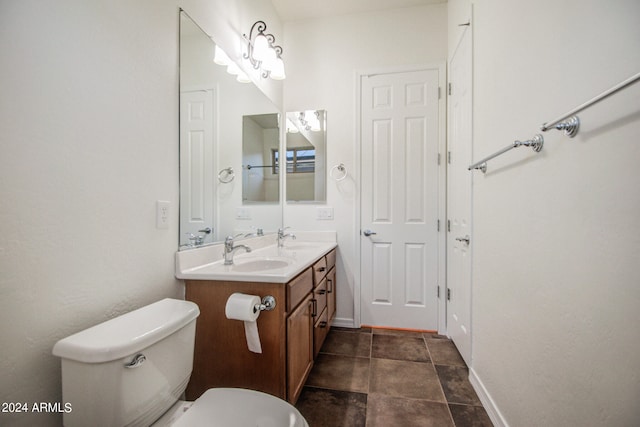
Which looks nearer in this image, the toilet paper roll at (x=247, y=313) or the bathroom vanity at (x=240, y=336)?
the toilet paper roll at (x=247, y=313)

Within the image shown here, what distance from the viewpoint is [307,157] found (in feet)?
8.28

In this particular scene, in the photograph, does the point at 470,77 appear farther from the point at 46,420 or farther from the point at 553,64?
the point at 46,420

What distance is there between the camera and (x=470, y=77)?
169 cm

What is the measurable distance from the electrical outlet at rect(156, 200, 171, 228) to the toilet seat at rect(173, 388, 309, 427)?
0.68 m

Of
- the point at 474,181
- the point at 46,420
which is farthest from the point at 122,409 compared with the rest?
the point at 474,181

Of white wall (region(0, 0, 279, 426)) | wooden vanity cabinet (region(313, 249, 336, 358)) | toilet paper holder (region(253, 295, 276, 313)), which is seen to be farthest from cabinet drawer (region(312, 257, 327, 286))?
white wall (region(0, 0, 279, 426))

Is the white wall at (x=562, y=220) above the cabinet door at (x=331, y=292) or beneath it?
above

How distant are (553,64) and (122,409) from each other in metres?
1.64

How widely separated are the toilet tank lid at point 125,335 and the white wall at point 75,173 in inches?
4.7

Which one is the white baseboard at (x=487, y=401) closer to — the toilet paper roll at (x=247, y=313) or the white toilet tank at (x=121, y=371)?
the toilet paper roll at (x=247, y=313)

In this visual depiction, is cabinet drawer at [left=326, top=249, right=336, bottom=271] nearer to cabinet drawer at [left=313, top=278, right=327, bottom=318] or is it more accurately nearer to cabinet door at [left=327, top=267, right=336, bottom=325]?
cabinet door at [left=327, top=267, right=336, bottom=325]

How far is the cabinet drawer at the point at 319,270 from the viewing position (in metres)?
1.70

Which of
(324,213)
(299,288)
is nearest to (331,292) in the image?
(324,213)

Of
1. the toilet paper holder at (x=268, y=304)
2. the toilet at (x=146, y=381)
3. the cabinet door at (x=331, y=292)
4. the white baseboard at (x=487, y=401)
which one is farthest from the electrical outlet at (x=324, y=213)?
the toilet at (x=146, y=381)
